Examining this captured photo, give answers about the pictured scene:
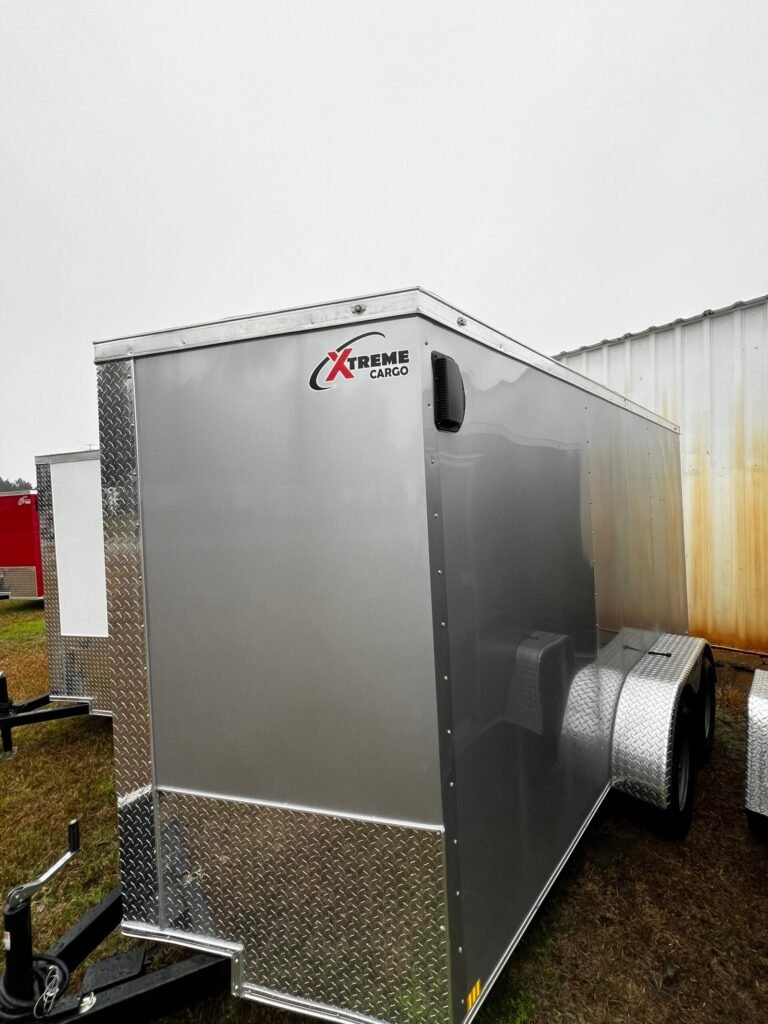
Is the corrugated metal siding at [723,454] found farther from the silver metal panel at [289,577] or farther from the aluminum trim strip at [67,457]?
the aluminum trim strip at [67,457]

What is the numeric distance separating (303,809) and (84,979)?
0.89 m

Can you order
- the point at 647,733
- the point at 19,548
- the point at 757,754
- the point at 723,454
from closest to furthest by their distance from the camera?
the point at 757,754, the point at 647,733, the point at 723,454, the point at 19,548

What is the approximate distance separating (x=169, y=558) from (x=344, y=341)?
3.18 feet

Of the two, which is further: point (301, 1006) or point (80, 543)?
point (80, 543)

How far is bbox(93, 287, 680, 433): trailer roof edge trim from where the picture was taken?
163 cm

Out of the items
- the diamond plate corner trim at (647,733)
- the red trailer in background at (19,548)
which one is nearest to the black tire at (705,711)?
the diamond plate corner trim at (647,733)

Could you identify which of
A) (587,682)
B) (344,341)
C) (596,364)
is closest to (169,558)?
(344,341)

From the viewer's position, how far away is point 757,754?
2801mm

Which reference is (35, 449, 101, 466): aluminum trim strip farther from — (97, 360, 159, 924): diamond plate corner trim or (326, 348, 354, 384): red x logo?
(326, 348, 354, 384): red x logo

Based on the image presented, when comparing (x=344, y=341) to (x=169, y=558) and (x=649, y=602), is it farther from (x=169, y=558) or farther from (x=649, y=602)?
(x=649, y=602)

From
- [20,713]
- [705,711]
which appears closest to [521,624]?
[705,711]

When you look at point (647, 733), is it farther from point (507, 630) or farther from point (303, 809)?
point (303, 809)

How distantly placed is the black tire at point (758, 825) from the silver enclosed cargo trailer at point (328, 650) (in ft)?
5.38

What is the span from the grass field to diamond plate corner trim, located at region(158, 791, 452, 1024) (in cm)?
62
